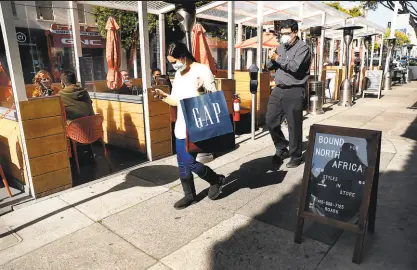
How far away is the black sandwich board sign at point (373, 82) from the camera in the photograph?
38.2 ft

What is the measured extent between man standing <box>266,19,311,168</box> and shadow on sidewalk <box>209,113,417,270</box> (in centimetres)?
116

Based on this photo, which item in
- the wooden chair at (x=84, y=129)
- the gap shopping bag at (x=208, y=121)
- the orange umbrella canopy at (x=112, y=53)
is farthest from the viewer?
the orange umbrella canopy at (x=112, y=53)

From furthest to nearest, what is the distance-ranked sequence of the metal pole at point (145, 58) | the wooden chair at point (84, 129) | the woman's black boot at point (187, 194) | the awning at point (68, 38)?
the awning at point (68, 38) < the metal pole at point (145, 58) < the wooden chair at point (84, 129) < the woman's black boot at point (187, 194)

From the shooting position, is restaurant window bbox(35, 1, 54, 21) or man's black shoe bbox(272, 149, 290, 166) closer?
restaurant window bbox(35, 1, 54, 21)

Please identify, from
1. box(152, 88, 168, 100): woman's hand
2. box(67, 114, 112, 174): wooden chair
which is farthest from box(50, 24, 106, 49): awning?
box(152, 88, 168, 100): woman's hand

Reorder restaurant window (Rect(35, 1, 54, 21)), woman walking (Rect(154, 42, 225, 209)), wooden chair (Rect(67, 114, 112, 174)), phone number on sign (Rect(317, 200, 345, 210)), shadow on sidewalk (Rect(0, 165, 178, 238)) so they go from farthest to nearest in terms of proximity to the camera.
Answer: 1. wooden chair (Rect(67, 114, 112, 174))
2. shadow on sidewalk (Rect(0, 165, 178, 238))
3. woman walking (Rect(154, 42, 225, 209))
4. phone number on sign (Rect(317, 200, 345, 210))
5. restaurant window (Rect(35, 1, 54, 21))

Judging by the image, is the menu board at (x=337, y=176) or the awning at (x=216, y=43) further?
the awning at (x=216, y=43)

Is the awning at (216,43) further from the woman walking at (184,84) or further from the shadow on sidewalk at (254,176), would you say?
the woman walking at (184,84)

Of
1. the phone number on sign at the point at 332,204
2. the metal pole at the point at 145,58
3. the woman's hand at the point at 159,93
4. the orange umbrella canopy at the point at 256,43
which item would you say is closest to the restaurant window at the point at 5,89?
the metal pole at the point at 145,58

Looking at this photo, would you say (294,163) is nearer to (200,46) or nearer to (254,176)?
(254,176)

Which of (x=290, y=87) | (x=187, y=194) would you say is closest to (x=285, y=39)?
(x=290, y=87)

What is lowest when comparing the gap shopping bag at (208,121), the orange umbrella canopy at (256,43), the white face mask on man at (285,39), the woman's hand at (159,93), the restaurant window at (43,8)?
the gap shopping bag at (208,121)

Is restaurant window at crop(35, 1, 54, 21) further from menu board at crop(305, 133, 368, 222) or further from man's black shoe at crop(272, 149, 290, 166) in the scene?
man's black shoe at crop(272, 149, 290, 166)

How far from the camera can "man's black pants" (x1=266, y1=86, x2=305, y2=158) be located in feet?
14.4
